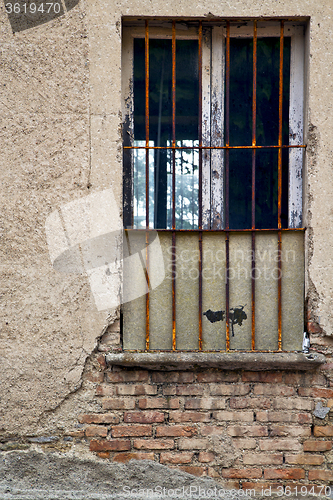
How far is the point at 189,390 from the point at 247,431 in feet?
1.34

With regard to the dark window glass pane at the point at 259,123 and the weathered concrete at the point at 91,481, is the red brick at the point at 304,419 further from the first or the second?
the dark window glass pane at the point at 259,123

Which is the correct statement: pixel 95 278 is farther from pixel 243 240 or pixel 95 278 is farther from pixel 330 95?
pixel 330 95

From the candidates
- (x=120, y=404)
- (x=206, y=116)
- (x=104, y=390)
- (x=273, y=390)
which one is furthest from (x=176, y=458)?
(x=206, y=116)

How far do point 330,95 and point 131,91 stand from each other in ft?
3.90

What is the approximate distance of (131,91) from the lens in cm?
257

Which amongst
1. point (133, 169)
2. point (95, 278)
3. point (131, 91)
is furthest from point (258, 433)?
point (131, 91)

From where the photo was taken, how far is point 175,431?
94.8 inches

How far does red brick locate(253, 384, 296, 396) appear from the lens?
7.96 feet

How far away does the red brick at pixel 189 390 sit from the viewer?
243 cm

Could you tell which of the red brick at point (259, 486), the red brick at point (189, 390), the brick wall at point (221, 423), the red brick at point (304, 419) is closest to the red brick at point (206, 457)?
the brick wall at point (221, 423)

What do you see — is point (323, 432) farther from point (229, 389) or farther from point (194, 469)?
point (194, 469)

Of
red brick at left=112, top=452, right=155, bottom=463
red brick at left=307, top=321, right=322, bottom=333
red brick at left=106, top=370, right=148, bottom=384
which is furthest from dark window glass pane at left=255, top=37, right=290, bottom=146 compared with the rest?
red brick at left=112, top=452, right=155, bottom=463

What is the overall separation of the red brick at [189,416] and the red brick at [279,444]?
35 cm

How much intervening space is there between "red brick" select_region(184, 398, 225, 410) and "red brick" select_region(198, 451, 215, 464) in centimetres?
25
